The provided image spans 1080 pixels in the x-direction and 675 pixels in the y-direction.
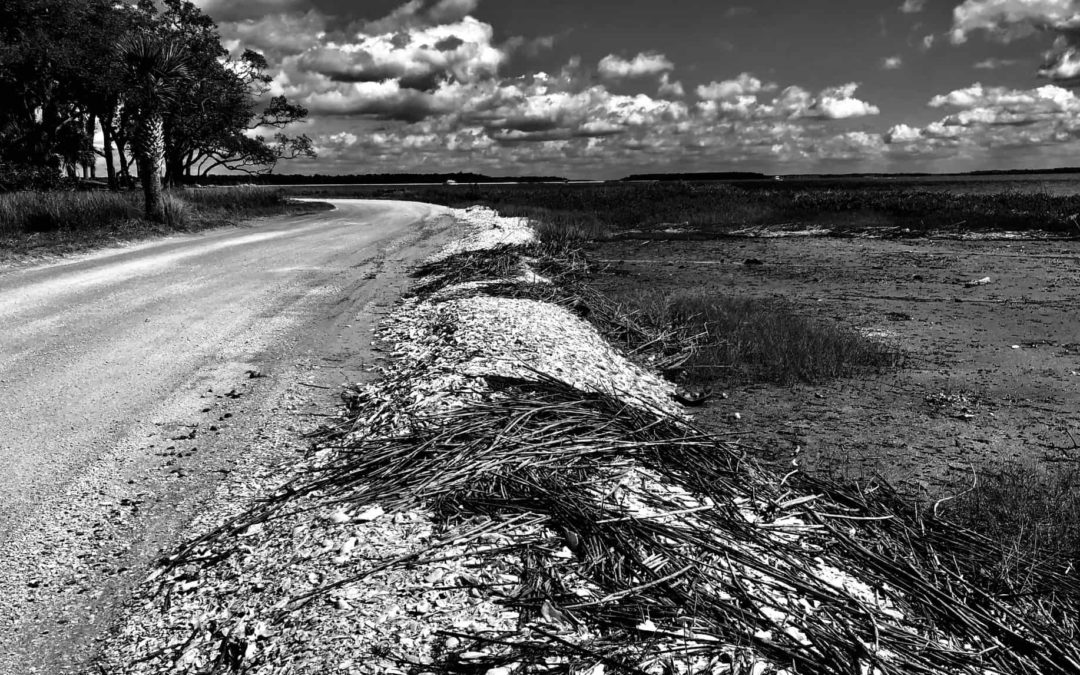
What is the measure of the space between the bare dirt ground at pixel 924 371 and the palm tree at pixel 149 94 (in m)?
13.7

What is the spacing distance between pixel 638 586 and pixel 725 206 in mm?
35838

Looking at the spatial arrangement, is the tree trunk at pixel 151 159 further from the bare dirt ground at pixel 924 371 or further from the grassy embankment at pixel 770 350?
the bare dirt ground at pixel 924 371

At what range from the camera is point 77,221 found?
55.0 ft

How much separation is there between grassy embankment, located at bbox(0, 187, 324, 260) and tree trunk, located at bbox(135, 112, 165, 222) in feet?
0.88

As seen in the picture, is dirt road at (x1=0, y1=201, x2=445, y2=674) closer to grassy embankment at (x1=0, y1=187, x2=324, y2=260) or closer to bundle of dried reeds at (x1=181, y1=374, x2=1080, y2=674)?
bundle of dried reeds at (x1=181, y1=374, x2=1080, y2=674)

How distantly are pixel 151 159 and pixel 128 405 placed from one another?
18.5 metres

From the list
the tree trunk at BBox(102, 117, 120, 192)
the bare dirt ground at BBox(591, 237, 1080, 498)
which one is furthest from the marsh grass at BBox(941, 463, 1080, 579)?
the tree trunk at BBox(102, 117, 120, 192)

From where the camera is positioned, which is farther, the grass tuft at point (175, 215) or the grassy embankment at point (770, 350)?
the grass tuft at point (175, 215)

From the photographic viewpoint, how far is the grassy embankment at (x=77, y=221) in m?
13.8

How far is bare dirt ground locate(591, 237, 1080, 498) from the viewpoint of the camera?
Result: 17.6ft

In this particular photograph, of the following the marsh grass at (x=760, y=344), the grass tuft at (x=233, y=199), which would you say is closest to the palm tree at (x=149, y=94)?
the grass tuft at (x=233, y=199)

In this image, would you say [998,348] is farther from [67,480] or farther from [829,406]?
[67,480]

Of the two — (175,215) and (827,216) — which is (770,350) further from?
(827,216)

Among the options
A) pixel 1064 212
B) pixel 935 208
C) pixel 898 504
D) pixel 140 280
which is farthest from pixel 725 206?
pixel 898 504
